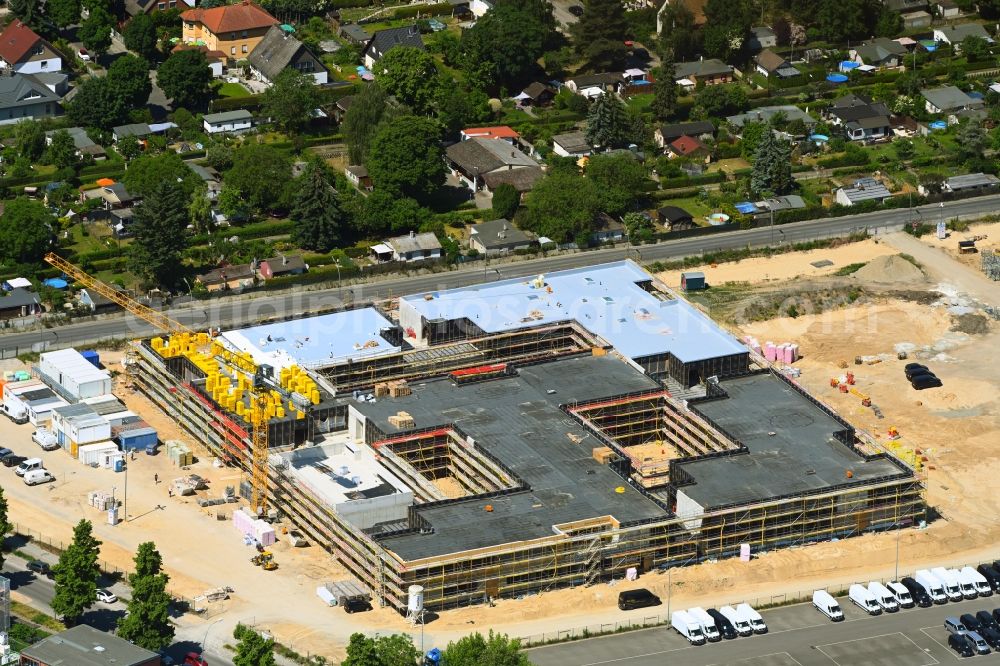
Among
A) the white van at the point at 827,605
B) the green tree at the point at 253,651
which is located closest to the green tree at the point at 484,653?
the green tree at the point at 253,651

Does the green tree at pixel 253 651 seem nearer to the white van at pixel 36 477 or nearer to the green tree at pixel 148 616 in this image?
the green tree at pixel 148 616

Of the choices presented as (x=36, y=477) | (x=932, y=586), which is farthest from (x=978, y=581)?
(x=36, y=477)

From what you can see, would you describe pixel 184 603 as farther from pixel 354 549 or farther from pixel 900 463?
pixel 900 463

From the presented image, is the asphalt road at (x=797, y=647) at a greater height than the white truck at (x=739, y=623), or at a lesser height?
lesser

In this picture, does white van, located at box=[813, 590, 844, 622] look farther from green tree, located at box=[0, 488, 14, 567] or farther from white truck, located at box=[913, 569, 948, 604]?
green tree, located at box=[0, 488, 14, 567]

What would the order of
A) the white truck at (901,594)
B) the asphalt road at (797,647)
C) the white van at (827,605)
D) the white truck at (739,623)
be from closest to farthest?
the asphalt road at (797,647), the white truck at (739,623), the white van at (827,605), the white truck at (901,594)

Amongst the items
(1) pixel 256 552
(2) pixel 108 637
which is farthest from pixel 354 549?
(2) pixel 108 637
